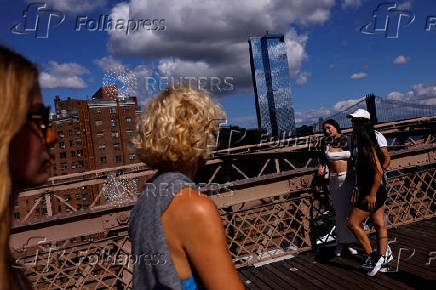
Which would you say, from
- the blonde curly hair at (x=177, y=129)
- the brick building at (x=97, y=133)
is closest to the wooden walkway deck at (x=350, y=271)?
the blonde curly hair at (x=177, y=129)

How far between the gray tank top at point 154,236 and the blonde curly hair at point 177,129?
9 centimetres

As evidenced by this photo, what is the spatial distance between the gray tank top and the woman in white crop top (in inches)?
142

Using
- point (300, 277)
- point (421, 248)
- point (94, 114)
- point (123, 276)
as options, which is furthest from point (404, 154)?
point (94, 114)

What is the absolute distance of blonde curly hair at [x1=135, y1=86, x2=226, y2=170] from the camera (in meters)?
1.52

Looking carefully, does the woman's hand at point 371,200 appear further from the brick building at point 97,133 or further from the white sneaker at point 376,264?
the brick building at point 97,133

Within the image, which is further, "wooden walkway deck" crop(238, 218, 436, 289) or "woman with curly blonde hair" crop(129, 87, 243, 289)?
"wooden walkway deck" crop(238, 218, 436, 289)

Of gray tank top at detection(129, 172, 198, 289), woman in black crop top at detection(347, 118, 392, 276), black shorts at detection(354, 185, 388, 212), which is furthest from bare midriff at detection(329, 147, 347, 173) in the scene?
gray tank top at detection(129, 172, 198, 289)

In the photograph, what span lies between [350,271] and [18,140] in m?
4.70

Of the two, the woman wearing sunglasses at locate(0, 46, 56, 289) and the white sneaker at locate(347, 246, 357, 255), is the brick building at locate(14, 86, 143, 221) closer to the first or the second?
the white sneaker at locate(347, 246, 357, 255)

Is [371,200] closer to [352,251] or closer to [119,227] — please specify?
[352,251]

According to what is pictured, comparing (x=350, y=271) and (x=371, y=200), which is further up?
(x=371, y=200)

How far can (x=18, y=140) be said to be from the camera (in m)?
0.95

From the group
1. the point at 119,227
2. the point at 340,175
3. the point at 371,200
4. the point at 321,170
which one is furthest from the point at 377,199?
the point at 119,227

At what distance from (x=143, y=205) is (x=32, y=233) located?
10.7 ft
